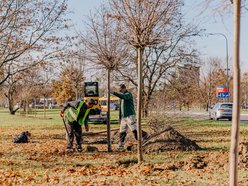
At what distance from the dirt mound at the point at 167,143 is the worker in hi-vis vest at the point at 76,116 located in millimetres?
2077

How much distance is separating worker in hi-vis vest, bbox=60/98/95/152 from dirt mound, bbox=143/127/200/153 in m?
2.08

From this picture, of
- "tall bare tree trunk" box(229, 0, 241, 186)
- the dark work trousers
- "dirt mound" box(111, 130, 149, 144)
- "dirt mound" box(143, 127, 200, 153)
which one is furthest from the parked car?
"tall bare tree trunk" box(229, 0, 241, 186)

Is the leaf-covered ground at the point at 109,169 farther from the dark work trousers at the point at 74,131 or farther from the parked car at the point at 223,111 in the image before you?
the parked car at the point at 223,111

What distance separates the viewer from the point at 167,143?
13.2 metres

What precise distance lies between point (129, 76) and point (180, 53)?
511cm

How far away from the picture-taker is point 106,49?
1452cm

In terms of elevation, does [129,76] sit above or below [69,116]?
above

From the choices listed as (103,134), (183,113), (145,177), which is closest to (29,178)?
(145,177)

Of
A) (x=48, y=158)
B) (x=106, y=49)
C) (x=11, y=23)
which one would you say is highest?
(x=11, y=23)

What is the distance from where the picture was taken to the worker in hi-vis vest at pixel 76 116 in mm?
13156

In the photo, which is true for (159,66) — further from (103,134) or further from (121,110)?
(121,110)

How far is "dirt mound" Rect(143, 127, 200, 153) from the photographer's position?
1291 cm

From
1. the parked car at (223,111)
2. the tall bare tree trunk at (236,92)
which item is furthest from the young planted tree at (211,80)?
the tall bare tree trunk at (236,92)

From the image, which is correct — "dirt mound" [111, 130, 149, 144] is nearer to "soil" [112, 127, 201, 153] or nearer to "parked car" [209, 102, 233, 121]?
"soil" [112, 127, 201, 153]
